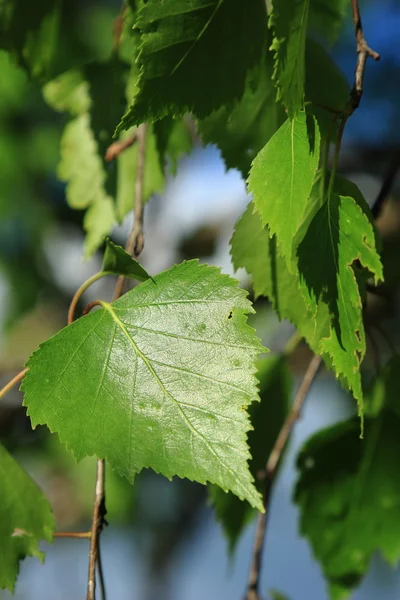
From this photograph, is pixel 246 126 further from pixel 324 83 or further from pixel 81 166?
pixel 81 166

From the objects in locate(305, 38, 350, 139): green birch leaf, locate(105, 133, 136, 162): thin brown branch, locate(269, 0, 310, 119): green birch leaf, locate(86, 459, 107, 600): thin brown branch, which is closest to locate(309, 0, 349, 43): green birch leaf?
locate(305, 38, 350, 139): green birch leaf

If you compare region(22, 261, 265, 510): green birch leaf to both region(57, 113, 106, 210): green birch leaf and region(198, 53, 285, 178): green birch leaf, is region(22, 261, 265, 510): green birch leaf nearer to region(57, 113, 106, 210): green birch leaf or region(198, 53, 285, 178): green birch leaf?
region(198, 53, 285, 178): green birch leaf

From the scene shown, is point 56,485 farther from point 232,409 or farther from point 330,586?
point 232,409

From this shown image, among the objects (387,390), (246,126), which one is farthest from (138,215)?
(387,390)

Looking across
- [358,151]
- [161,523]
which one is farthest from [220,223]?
[161,523]

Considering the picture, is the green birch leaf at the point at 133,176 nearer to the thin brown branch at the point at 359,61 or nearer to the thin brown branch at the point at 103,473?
the thin brown branch at the point at 103,473

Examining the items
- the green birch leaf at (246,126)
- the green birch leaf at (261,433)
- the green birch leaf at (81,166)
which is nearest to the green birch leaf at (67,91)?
the green birch leaf at (81,166)
